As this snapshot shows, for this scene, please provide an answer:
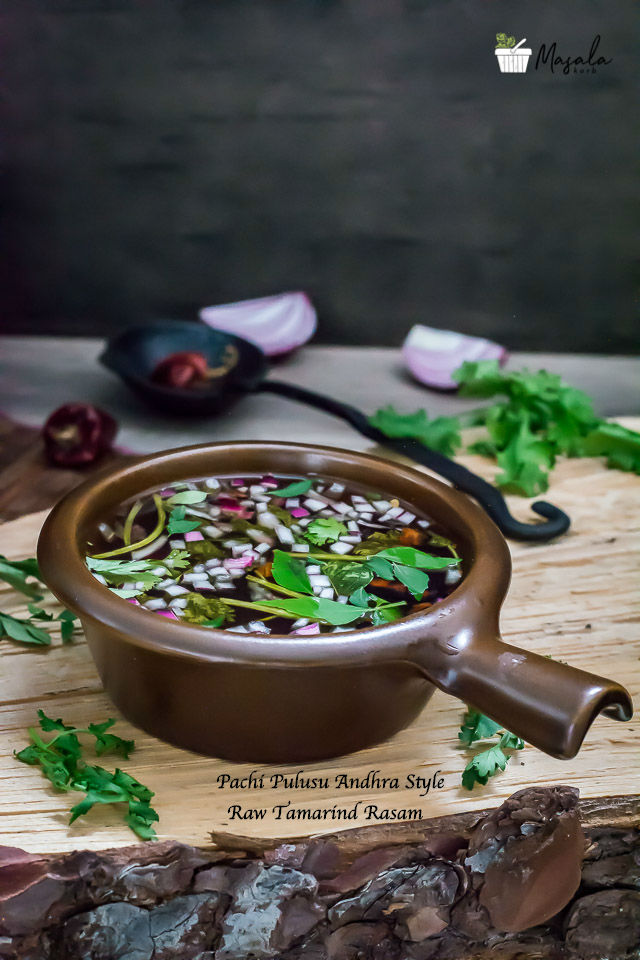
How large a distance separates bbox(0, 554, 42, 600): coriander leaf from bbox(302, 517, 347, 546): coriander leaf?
359mm

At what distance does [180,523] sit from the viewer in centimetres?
104

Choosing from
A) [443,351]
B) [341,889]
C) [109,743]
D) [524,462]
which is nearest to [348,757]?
[341,889]

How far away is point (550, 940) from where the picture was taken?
0.98m

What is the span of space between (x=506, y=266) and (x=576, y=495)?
43cm

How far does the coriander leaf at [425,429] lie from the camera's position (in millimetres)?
1610

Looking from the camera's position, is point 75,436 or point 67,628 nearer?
point 67,628

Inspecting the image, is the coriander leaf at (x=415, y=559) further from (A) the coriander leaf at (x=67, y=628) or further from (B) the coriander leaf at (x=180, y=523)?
(A) the coriander leaf at (x=67, y=628)

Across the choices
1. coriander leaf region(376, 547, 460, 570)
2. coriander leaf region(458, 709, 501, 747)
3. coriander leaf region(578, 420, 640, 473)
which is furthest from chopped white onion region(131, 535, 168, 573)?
coriander leaf region(578, 420, 640, 473)

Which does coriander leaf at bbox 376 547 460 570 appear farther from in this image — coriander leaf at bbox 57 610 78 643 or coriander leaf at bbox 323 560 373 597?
coriander leaf at bbox 57 610 78 643

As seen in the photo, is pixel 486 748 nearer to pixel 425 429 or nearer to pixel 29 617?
pixel 29 617

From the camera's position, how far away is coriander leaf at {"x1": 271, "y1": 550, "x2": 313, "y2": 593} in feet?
3.08

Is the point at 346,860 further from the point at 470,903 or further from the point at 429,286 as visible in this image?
the point at 429,286

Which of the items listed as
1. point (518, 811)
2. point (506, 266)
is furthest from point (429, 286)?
point (518, 811)

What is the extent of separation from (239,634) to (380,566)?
20 centimetres
